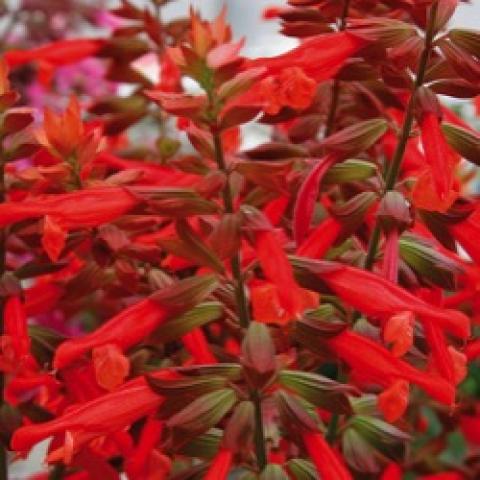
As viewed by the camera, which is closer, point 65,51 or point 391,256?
point 391,256

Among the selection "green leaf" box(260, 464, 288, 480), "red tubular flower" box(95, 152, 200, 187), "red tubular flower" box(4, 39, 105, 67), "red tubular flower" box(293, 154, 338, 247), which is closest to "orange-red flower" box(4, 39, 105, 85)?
"red tubular flower" box(4, 39, 105, 67)

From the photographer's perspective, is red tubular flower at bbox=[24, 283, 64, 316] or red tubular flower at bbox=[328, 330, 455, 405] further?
red tubular flower at bbox=[24, 283, 64, 316]

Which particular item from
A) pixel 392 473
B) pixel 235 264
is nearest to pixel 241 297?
pixel 235 264

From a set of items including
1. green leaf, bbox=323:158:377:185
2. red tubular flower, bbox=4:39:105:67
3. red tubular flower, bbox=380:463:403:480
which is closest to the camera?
green leaf, bbox=323:158:377:185

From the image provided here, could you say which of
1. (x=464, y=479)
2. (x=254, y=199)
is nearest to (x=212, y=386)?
(x=254, y=199)

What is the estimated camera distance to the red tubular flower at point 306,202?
743 millimetres

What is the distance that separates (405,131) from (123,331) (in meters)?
0.22

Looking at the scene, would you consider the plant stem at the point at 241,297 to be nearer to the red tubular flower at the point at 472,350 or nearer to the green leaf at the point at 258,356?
the green leaf at the point at 258,356

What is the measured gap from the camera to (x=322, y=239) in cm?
76

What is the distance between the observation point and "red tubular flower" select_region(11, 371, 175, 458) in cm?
71

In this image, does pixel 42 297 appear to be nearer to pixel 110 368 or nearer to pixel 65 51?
pixel 110 368

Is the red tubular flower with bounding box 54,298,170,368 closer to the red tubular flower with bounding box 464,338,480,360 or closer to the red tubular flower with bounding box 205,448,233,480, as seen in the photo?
the red tubular flower with bounding box 205,448,233,480

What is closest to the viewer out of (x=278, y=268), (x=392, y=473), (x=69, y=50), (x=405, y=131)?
(x=278, y=268)

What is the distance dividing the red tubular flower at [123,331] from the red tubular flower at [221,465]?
8cm
